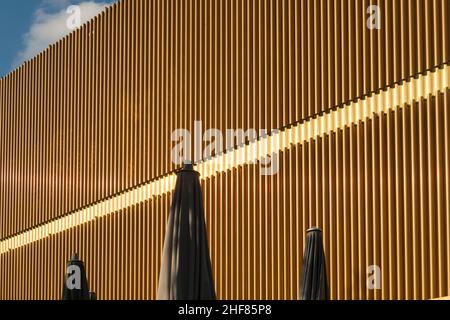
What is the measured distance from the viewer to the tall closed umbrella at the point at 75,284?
14273 mm

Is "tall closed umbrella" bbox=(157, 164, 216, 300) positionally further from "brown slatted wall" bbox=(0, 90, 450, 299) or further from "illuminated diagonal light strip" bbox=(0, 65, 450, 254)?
"illuminated diagonal light strip" bbox=(0, 65, 450, 254)

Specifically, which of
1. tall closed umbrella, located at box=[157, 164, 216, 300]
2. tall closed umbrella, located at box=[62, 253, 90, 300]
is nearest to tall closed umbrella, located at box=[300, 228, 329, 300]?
tall closed umbrella, located at box=[62, 253, 90, 300]

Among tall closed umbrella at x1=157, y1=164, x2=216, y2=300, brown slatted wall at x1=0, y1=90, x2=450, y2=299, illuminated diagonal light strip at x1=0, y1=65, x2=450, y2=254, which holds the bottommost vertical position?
tall closed umbrella at x1=157, y1=164, x2=216, y2=300

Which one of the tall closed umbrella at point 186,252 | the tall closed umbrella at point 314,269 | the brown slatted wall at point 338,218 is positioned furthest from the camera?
the brown slatted wall at point 338,218

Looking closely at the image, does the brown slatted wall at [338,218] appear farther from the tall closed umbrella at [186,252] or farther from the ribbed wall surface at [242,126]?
the tall closed umbrella at [186,252]

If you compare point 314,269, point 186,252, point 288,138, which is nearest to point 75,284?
point 314,269

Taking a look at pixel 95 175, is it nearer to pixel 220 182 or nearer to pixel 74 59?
pixel 74 59

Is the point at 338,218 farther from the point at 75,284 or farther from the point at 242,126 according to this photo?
the point at 75,284

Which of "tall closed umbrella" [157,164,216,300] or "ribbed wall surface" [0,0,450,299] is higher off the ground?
"ribbed wall surface" [0,0,450,299]

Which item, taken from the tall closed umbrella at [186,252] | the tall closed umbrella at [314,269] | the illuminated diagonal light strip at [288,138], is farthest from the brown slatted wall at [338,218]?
the tall closed umbrella at [186,252]

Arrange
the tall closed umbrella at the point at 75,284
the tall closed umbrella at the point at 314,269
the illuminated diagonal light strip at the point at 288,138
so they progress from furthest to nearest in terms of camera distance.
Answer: the illuminated diagonal light strip at the point at 288,138, the tall closed umbrella at the point at 75,284, the tall closed umbrella at the point at 314,269

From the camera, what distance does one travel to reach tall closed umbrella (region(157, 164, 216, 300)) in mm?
10859

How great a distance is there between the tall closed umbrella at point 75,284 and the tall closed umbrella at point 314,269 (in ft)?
8.11

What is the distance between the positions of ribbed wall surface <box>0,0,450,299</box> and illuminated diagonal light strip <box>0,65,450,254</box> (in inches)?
6.8
